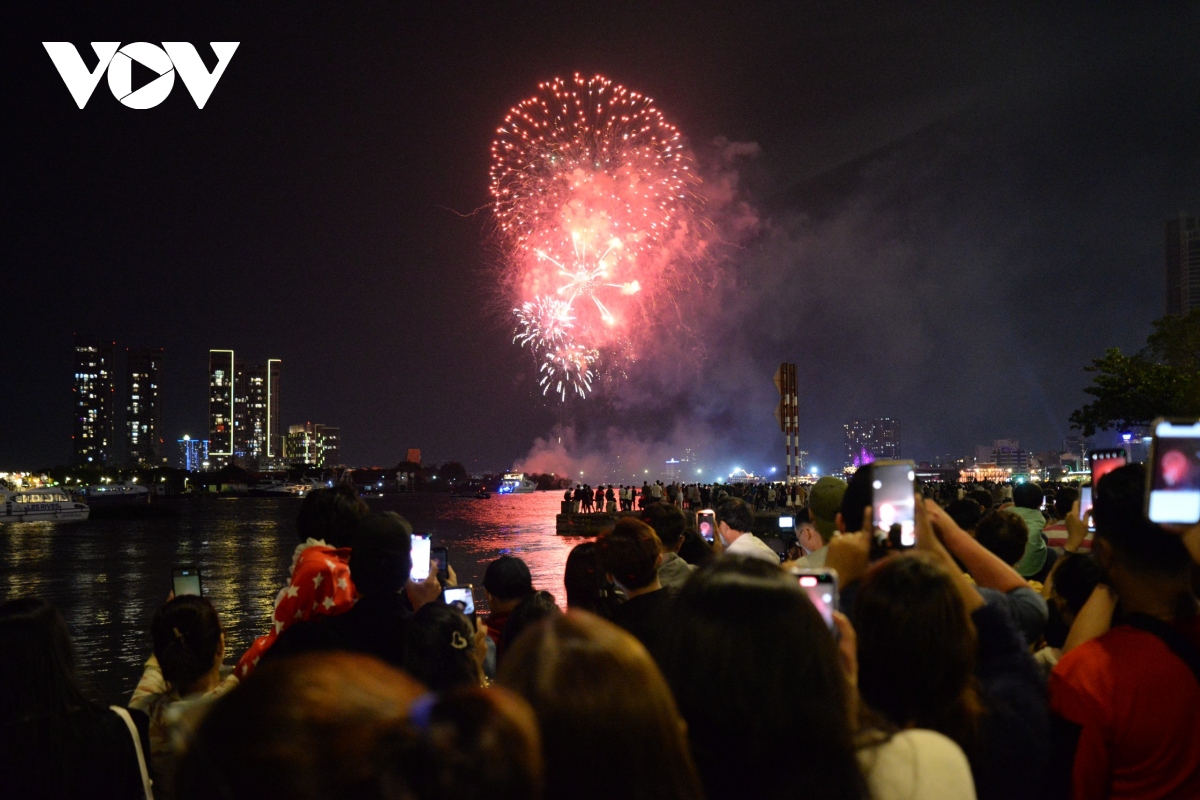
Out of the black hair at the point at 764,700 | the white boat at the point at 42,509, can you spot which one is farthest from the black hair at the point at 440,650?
the white boat at the point at 42,509

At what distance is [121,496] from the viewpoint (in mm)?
132625

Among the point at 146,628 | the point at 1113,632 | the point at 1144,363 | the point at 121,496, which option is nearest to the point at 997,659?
the point at 1113,632

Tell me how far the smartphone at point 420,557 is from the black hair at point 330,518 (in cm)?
36

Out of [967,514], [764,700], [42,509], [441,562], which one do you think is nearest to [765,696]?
[764,700]

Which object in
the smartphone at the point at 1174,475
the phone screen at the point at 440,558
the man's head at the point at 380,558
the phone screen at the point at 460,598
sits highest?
the smartphone at the point at 1174,475

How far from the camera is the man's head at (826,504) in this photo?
4.51 metres

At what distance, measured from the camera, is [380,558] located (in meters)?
3.64

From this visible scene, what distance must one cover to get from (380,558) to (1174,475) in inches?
120

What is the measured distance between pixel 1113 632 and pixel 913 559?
838 millimetres

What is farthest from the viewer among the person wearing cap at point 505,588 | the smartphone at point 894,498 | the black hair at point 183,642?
the person wearing cap at point 505,588

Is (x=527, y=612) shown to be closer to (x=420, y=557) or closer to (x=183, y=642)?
(x=420, y=557)

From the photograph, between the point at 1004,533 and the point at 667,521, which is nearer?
the point at 1004,533

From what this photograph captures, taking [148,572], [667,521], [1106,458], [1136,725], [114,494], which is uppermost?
[1106,458]

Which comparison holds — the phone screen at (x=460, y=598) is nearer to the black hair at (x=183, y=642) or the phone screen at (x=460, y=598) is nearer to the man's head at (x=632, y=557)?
the man's head at (x=632, y=557)
